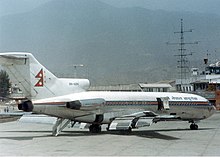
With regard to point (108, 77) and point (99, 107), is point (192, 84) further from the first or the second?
point (99, 107)

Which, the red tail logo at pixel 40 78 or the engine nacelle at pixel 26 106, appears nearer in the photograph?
the engine nacelle at pixel 26 106

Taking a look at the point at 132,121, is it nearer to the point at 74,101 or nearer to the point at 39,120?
the point at 74,101

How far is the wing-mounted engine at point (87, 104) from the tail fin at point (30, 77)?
4.35 ft

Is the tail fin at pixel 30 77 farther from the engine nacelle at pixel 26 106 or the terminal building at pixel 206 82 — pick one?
the terminal building at pixel 206 82

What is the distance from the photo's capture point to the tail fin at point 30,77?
83.4 ft

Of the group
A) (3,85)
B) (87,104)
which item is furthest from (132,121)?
(3,85)

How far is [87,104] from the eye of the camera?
27453 mm

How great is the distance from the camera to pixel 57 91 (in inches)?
1073

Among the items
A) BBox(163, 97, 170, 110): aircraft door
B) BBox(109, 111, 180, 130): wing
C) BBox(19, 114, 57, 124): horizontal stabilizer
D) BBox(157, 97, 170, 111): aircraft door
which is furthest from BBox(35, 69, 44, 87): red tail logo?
BBox(163, 97, 170, 110): aircraft door

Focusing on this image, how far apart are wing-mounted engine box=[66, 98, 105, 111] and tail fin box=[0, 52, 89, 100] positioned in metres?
1.33

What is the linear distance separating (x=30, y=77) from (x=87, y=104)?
414cm

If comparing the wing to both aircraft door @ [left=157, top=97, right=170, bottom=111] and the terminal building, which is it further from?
the terminal building

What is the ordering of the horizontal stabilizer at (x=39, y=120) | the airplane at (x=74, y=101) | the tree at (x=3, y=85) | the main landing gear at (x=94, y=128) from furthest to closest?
the tree at (x=3, y=85)
the horizontal stabilizer at (x=39, y=120)
the main landing gear at (x=94, y=128)
the airplane at (x=74, y=101)

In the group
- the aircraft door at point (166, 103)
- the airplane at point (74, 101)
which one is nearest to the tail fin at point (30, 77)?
the airplane at point (74, 101)
